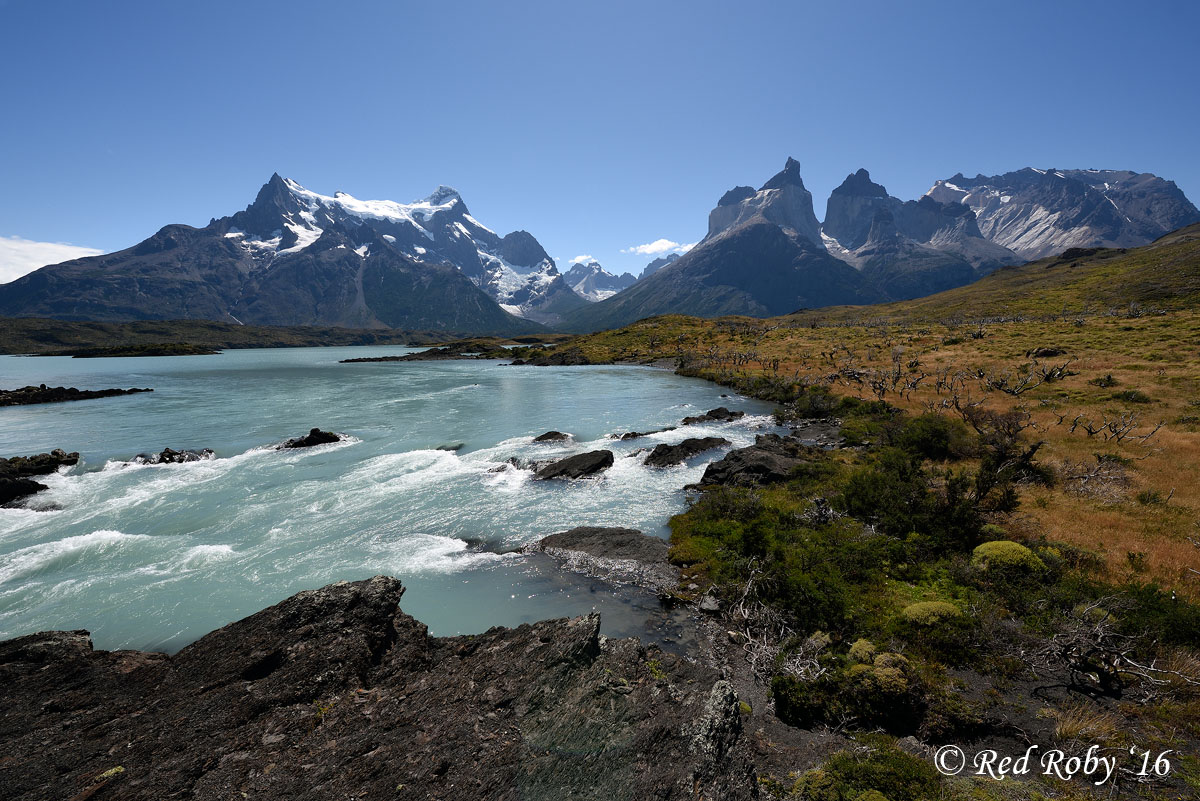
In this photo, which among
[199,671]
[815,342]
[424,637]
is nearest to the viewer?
[199,671]

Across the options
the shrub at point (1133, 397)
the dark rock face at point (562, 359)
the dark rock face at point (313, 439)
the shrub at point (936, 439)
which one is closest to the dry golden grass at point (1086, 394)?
the shrub at point (1133, 397)

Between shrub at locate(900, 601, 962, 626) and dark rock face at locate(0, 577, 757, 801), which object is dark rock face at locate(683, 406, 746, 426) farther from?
dark rock face at locate(0, 577, 757, 801)

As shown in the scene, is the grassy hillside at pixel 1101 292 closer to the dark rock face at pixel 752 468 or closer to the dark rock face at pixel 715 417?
the dark rock face at pixel 715 417

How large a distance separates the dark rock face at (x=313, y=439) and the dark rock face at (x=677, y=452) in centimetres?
3028

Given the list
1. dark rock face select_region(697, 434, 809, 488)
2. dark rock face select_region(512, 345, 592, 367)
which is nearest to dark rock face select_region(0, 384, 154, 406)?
dark rock face select_region(512, 345, 592, 367)

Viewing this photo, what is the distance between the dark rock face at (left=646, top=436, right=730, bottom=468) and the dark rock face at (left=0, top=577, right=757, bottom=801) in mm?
21677

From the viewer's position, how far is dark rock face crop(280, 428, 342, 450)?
41.0 metres

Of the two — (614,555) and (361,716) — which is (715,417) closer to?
(614,555)

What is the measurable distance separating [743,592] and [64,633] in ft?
61.7

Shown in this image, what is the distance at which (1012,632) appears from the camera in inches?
490

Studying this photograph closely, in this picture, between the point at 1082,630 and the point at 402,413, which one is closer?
the point at 1082,630

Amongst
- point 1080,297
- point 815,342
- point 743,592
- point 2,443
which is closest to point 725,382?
point 815,342

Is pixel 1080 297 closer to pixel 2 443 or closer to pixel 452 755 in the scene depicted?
pixel 452 755

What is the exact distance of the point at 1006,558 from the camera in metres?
15.4
